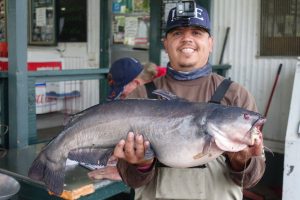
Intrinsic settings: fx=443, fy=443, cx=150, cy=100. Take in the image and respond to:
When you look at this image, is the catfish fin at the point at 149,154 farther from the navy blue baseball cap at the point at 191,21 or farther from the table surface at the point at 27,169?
the table surface at the point at 27,169

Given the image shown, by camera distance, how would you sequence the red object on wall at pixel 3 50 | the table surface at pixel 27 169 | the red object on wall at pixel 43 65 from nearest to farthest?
the table surface at pixel 27 169
the red object on wall at pixel 3 50
the red object on wall at pixel 43 65

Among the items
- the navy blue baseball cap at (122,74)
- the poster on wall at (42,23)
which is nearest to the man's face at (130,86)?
the navy blue baseball cap at (122,74)

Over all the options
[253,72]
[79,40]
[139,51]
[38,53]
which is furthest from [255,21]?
[38,53]

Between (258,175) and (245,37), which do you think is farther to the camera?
(245,37)

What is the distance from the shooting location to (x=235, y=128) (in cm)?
188

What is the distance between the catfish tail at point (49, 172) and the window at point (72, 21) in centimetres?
561

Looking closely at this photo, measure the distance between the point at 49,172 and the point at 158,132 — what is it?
58 cm

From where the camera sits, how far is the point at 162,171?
2174 mm

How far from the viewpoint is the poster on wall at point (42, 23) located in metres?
7.65

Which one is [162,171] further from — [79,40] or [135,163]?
[79,40]

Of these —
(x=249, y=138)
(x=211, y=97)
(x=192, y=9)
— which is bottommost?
(x=249, y=138)

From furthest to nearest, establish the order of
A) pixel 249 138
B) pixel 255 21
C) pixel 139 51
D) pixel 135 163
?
pixel 139 51 → pixel 255 21 → pixel 135 163 → pixel 249 138

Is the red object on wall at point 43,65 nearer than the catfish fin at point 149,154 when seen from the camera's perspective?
No

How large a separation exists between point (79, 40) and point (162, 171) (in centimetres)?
572
